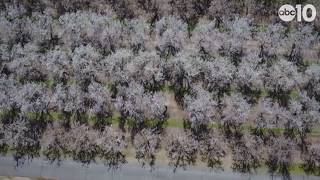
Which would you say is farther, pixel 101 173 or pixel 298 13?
pixel 298 13

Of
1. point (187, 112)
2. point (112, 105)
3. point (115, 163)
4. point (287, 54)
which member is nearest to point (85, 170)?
point (115, 163)

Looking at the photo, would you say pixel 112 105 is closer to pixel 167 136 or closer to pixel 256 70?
pixel 167 136

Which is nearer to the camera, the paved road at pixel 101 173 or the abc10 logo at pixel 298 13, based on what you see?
the paved road at pixel 101 173

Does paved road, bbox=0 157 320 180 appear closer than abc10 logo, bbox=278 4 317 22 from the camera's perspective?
Yes

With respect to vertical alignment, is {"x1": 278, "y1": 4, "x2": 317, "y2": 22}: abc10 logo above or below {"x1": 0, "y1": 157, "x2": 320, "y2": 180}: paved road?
above
